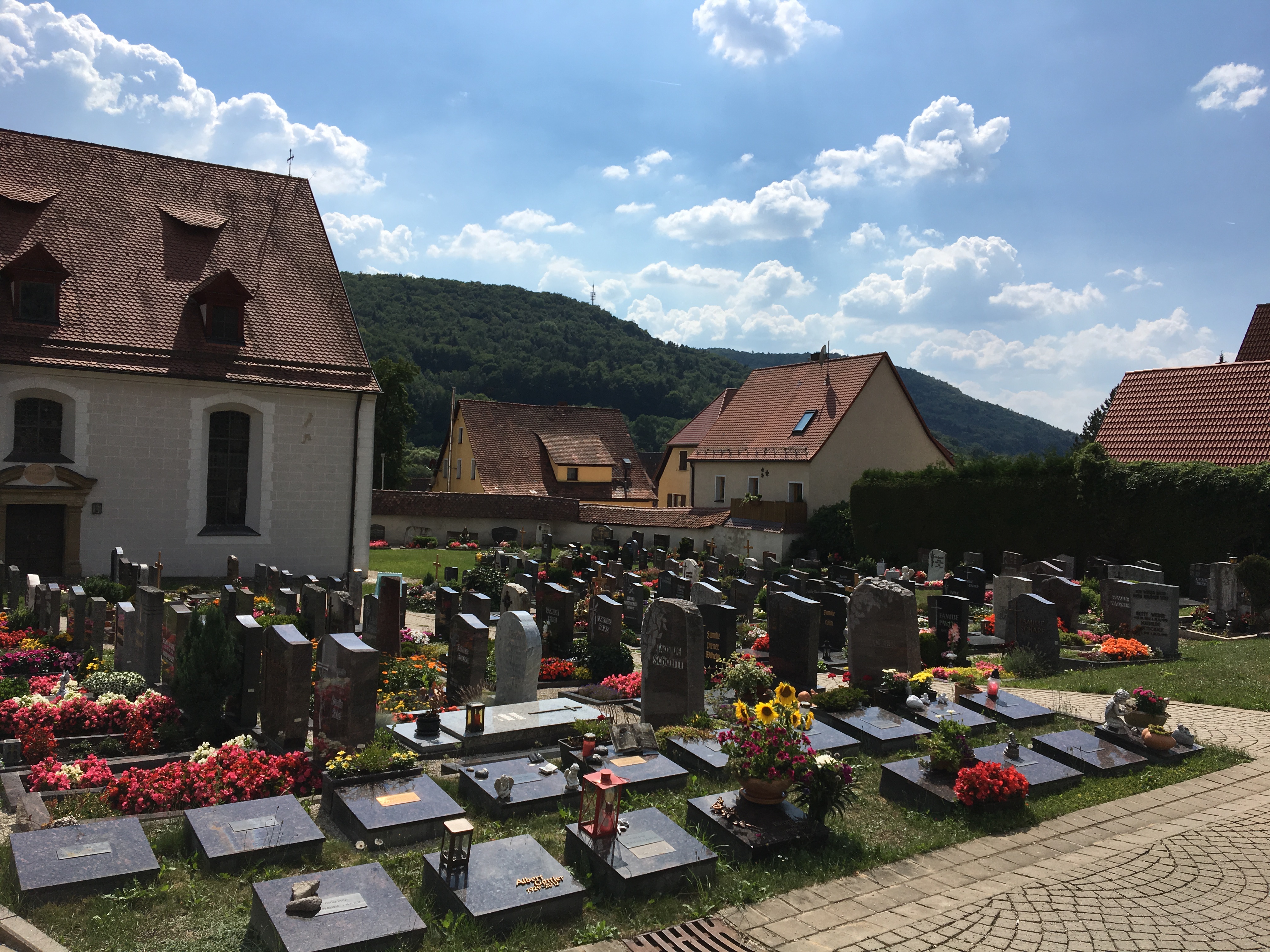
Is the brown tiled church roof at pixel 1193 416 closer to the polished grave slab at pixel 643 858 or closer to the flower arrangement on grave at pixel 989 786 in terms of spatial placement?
the flower arrangement on grave at pixel 989 786

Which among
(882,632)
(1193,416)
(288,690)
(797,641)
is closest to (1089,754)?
(882,632)

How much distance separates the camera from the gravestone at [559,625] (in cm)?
1561

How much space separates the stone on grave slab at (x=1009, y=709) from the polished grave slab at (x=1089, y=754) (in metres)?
0.96

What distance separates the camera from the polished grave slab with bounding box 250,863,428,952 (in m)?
5.30

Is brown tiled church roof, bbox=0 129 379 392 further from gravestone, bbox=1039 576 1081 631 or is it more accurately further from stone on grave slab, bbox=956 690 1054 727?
stone on grave slab, bbox=956 690 1054 727

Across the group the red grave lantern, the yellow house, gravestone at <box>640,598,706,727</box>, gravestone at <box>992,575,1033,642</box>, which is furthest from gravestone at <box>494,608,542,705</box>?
the yellow house

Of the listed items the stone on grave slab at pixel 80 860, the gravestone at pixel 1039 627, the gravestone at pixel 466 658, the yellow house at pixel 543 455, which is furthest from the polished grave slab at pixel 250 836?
the yellow house at pixel 543 455

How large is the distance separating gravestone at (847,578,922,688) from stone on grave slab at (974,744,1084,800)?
124 inches

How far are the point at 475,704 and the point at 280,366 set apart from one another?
1736 centimetres

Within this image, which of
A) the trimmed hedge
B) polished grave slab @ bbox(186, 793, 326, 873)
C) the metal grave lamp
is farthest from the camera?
the trimmed hedge

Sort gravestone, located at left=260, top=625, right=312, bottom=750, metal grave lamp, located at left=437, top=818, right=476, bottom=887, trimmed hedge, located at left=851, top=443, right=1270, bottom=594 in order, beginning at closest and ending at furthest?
metal grave lamp, located at left=437, top=818, right=476, bottom=887 < gravestone, located at left=260, top=625, right=312, bottom=750 < trimmed hedge, located at left=851, top=443, right=1270, bottom=594

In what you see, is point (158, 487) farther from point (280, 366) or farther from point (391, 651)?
point (391, 651)

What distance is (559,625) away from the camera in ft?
51.9

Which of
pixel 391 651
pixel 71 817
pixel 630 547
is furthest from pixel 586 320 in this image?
pixel 71 817
